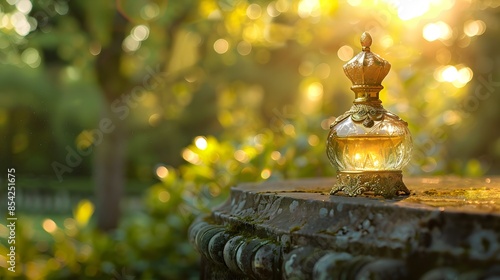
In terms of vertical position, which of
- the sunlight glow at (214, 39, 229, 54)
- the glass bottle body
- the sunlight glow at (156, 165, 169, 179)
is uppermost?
the sunlight glow at (214, 39, 229, 54)

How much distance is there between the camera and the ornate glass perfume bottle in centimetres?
181

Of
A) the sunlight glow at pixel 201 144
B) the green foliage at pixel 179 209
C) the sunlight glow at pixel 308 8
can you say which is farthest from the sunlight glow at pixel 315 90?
the sunlight glow at pixel 201 144

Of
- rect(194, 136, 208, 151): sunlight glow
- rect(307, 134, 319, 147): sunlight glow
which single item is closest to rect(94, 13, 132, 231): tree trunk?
rect(194, 136, 208, 151): sunlight glow

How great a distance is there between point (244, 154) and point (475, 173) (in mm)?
1558

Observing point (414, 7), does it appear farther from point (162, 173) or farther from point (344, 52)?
point (162, 173)

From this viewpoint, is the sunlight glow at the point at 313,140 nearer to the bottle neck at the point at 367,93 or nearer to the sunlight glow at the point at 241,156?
the sunlight glow at the point at 241,156

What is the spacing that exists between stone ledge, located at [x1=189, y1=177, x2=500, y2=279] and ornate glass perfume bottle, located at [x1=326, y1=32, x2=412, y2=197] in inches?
3.8

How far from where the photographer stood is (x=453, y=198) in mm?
1779

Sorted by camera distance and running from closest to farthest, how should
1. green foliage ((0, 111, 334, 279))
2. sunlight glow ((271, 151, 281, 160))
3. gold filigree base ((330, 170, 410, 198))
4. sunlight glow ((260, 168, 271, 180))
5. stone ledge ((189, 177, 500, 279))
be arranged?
stone ledge ((189, 177, 500, 279))
gold filigree base ((330, 170, 410, 198))
sunlight glow ((260, 168, 271, 180))
green foliage ((0, 111, 334, 279))
sunlight glow ((271, 151, 281, 160))

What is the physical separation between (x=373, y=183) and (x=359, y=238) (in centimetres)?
35

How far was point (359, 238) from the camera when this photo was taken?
1476mm

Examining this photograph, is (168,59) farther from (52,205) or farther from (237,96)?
(52,205)

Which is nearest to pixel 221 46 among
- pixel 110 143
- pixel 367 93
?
pixel 110 143

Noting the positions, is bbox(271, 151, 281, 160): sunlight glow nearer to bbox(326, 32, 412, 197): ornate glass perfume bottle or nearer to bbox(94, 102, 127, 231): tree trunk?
bbox(326, 32, 412, 197): ornate glass perfume bottle
